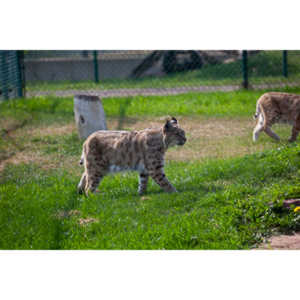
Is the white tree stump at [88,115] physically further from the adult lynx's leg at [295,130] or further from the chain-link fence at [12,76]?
the adult lynx's leg at [295,130]

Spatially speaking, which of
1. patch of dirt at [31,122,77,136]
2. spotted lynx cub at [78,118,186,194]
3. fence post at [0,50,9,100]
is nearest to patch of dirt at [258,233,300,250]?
spotted lynx cub at [78,118,186,194]

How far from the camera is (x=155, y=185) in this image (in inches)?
264

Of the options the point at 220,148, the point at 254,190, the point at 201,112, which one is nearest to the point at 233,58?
the point at 201,112

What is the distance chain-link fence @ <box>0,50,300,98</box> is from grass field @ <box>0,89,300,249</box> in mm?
191

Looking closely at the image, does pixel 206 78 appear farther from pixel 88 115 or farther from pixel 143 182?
pixel 143 182

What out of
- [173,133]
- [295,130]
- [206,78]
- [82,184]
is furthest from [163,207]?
[295,130]

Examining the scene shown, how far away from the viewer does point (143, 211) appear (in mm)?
Result: 6211

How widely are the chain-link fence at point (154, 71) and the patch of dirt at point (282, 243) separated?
2360mm

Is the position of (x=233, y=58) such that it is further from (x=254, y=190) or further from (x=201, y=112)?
(x=254, y=190)

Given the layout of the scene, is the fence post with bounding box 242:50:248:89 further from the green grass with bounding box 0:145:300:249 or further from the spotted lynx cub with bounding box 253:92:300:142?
the green grass with bounding box 0:145:300:249

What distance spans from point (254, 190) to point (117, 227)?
176 centimetres

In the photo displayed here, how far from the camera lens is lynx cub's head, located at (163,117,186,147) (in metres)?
6.66

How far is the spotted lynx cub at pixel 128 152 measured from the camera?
6.61 m

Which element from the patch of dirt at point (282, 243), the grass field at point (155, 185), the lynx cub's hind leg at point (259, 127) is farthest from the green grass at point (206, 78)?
the patch of dirt at point (282, 243)
